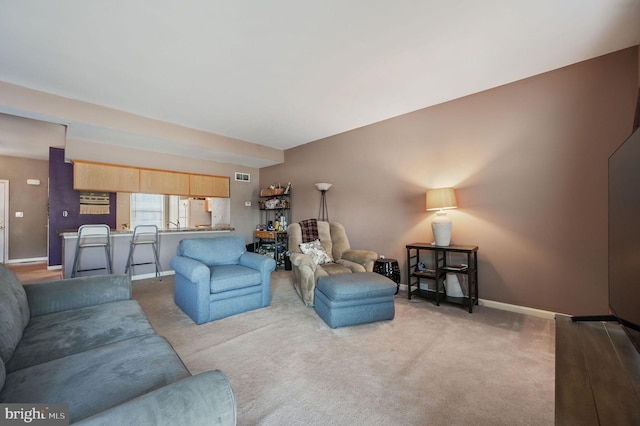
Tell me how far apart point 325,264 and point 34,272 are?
581 centimetres

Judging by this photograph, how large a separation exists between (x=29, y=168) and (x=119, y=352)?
787 cm

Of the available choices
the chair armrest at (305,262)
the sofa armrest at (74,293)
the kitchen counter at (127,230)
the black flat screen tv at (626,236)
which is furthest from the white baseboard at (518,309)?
the kitchen counter at (127,230)

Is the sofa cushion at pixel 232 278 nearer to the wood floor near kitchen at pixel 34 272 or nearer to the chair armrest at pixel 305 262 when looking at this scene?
the chair armrest at pixel 305 262

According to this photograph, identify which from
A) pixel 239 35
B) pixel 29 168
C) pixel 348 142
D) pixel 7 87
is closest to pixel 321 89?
pixel 239 35

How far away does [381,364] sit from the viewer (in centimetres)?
186

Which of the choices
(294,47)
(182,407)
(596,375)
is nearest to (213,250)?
(294,47)

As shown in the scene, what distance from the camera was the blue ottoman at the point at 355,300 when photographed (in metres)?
2.45

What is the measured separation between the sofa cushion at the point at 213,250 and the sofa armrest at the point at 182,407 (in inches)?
97.8

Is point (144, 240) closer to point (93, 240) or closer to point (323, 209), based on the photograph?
point (93, 240)

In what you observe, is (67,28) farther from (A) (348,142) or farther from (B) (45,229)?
(B) (45,229)

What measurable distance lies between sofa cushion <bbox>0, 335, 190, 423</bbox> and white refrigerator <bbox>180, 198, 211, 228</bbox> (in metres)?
4.83

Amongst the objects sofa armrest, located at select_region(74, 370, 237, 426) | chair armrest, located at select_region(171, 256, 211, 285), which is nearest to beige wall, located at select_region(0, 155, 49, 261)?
chair armrest, located at select_region(171, 256, 211, 285)

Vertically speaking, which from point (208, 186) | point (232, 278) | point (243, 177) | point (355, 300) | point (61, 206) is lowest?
point (355, 300)

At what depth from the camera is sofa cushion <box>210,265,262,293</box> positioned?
2.64 meters
